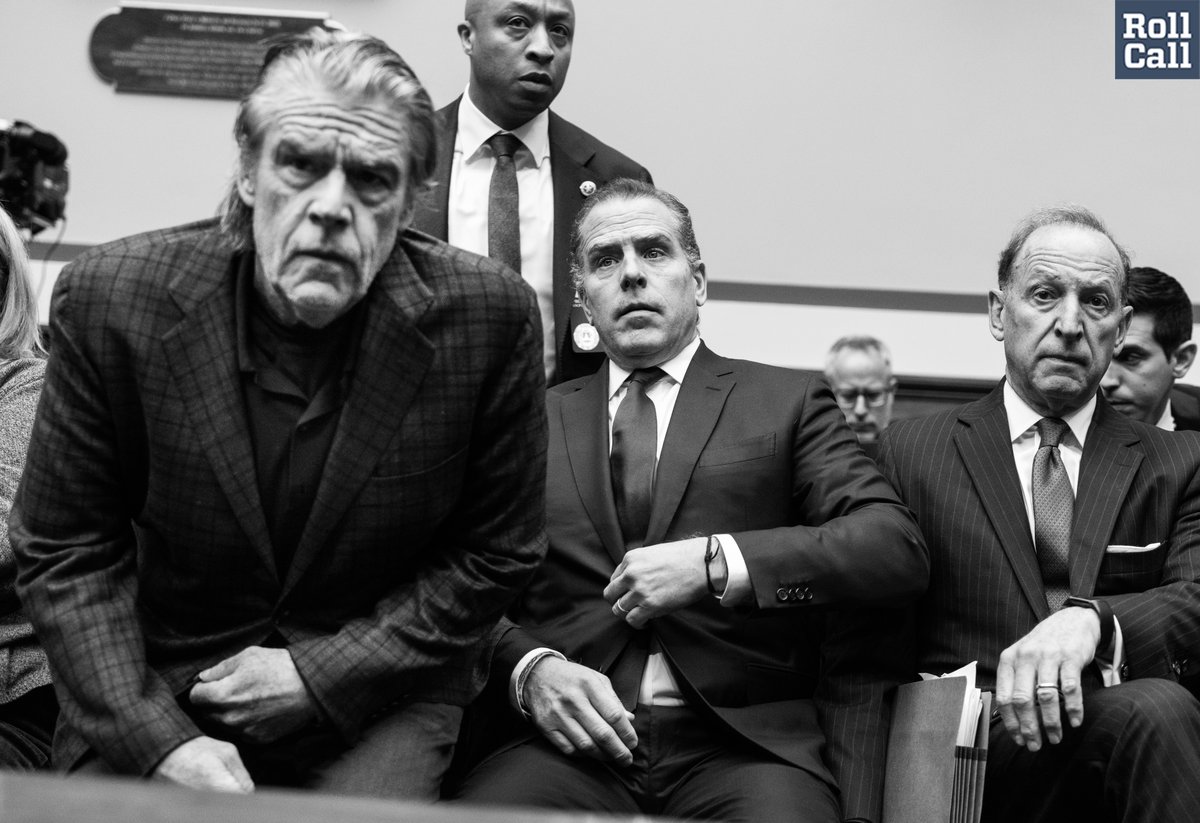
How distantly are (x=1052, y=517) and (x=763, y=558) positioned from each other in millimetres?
540

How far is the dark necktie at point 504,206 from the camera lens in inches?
117

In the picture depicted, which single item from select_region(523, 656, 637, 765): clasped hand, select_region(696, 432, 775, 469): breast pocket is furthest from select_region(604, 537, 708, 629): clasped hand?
select_region(696, 432, 775, 469): breast pocket

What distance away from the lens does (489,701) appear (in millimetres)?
2195

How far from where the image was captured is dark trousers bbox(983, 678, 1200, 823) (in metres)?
1.88

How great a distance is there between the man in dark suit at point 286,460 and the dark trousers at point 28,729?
0.31 metres

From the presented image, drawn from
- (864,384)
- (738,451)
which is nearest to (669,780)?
(738,451)

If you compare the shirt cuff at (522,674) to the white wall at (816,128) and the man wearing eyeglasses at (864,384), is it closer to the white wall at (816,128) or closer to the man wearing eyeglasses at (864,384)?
the man wearing eyeglasses at (864,384)

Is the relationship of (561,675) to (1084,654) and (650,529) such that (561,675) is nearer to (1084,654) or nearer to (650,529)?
(650,529)

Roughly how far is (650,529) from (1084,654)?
0.66 m

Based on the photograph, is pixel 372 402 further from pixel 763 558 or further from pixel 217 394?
pixel 763 558

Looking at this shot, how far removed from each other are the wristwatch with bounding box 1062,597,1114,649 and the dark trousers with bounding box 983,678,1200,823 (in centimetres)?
8

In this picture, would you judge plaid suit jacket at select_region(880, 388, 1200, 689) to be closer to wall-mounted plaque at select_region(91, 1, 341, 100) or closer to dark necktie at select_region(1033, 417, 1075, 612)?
dark necktie at select_region(1033, 417, 1075, 612)

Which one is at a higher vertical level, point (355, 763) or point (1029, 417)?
point (1029, 417)

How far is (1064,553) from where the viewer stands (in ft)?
7.43
